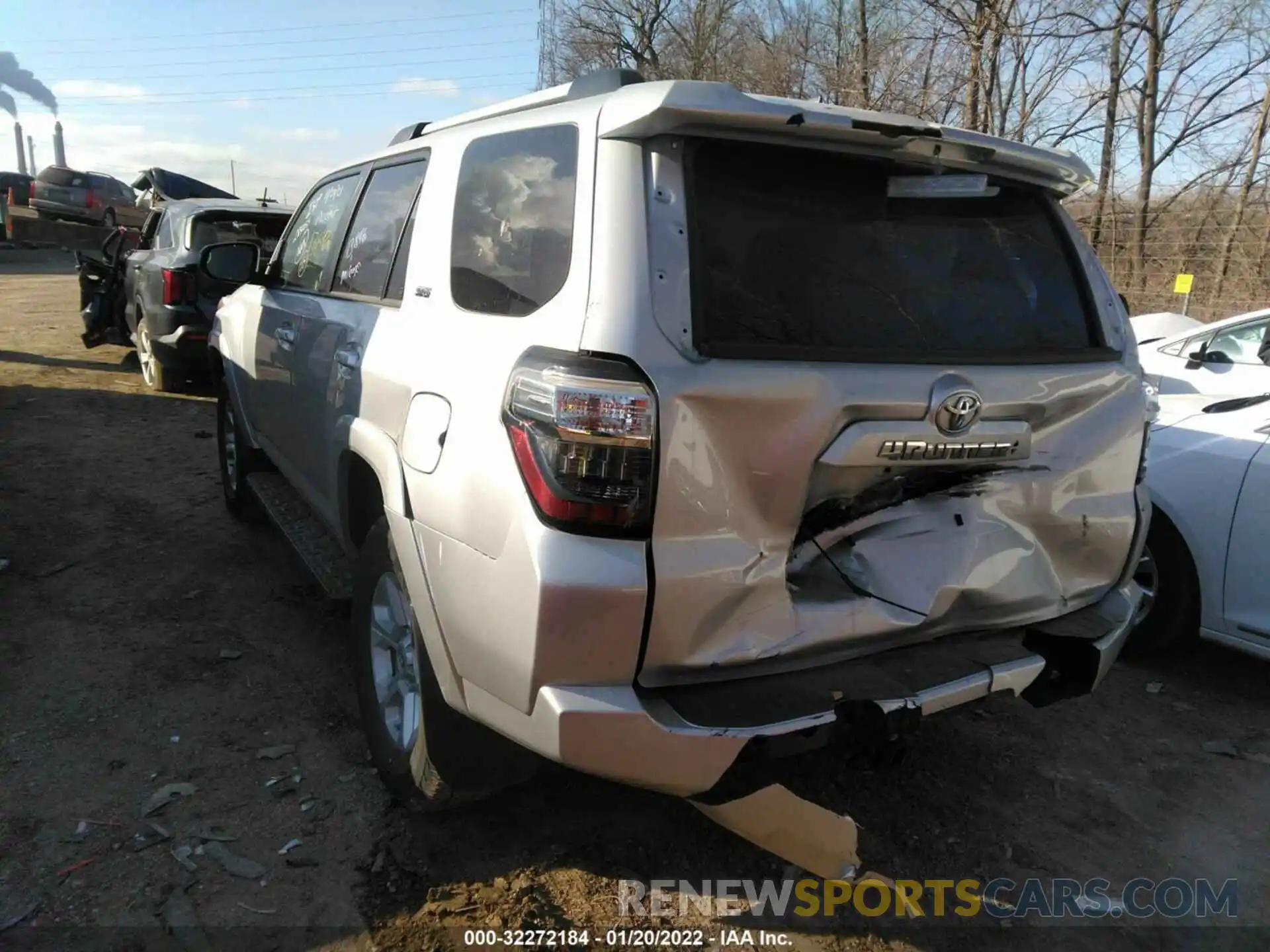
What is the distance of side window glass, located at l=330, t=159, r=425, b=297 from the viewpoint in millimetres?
3154

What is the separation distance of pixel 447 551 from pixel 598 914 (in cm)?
108

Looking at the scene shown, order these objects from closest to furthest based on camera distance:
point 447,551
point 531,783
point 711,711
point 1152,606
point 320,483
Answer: point 711,711 < point 447,551 < point 531,783 < point 320,483 < point 1152,606

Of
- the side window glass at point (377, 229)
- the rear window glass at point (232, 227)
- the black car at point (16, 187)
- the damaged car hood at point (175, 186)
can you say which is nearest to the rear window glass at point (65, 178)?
the black car at point (16, 187)

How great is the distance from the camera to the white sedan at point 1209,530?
3.64 meters

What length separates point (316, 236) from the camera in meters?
4.21

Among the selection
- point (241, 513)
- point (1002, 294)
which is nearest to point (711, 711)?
point (1002, 294)

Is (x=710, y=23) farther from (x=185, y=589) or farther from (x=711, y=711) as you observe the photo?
(x=711, y=711)

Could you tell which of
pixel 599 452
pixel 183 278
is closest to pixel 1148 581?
pixel 599 452

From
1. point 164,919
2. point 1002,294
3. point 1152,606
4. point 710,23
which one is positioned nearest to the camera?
point 164,919

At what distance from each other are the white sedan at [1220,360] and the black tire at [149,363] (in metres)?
8.22

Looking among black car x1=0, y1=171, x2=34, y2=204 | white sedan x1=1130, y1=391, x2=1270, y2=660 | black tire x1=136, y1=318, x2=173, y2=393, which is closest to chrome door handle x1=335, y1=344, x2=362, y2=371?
white sedan x1=1130, y1=391, x2=1270, y2=660

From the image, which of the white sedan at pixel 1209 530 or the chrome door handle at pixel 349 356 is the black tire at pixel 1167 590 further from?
the chrome door handle at pixel 349 356

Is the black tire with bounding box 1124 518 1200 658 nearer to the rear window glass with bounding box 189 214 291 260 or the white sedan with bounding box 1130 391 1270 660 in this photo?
the white sedan with bounding box 1130 391 1270 660

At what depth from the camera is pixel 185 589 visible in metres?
4.45
